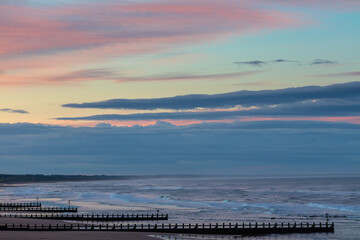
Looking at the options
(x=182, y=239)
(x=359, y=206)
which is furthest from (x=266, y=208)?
(x=182, y=239)

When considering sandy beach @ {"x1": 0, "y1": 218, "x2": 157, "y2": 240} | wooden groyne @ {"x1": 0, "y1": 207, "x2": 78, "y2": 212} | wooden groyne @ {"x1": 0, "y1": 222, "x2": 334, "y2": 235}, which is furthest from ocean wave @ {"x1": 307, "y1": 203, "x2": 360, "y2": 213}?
sandy beach @ {"x1": 0, "y1": 218, "x2": 157, "y2": 240}

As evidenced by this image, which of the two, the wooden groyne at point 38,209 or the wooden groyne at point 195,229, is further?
the wooden groyne at point 38,209

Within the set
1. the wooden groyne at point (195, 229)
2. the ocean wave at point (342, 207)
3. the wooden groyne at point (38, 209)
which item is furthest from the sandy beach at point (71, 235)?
the ocean wave at point (342, 207)

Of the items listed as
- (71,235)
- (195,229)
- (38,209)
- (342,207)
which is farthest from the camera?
(342,207)

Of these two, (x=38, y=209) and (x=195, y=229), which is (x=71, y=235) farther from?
(x=38, y=209)

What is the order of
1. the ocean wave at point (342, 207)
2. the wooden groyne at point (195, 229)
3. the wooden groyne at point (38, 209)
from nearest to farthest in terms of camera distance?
the wooden groyne at point (195, 229) < the wooden groyne at point (38, 209) < the ocean wave at point (342, 207)

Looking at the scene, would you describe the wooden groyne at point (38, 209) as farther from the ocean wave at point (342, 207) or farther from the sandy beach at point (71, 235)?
the ocean wave at point (342, 207)

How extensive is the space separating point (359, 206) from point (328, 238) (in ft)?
180

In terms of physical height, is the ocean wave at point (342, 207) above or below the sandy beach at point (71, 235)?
below

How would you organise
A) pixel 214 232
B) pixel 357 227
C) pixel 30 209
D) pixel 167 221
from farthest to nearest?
pixel 30 209 → pixel 167 221 → pixel 357 227 → pixel 214 232

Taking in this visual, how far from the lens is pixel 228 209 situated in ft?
380

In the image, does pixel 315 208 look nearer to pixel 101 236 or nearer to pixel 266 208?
pixel 266 208

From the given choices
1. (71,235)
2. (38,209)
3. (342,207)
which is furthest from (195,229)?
(342,207)

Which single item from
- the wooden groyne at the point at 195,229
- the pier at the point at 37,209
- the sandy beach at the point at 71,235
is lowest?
the pier at the point at 37,209
